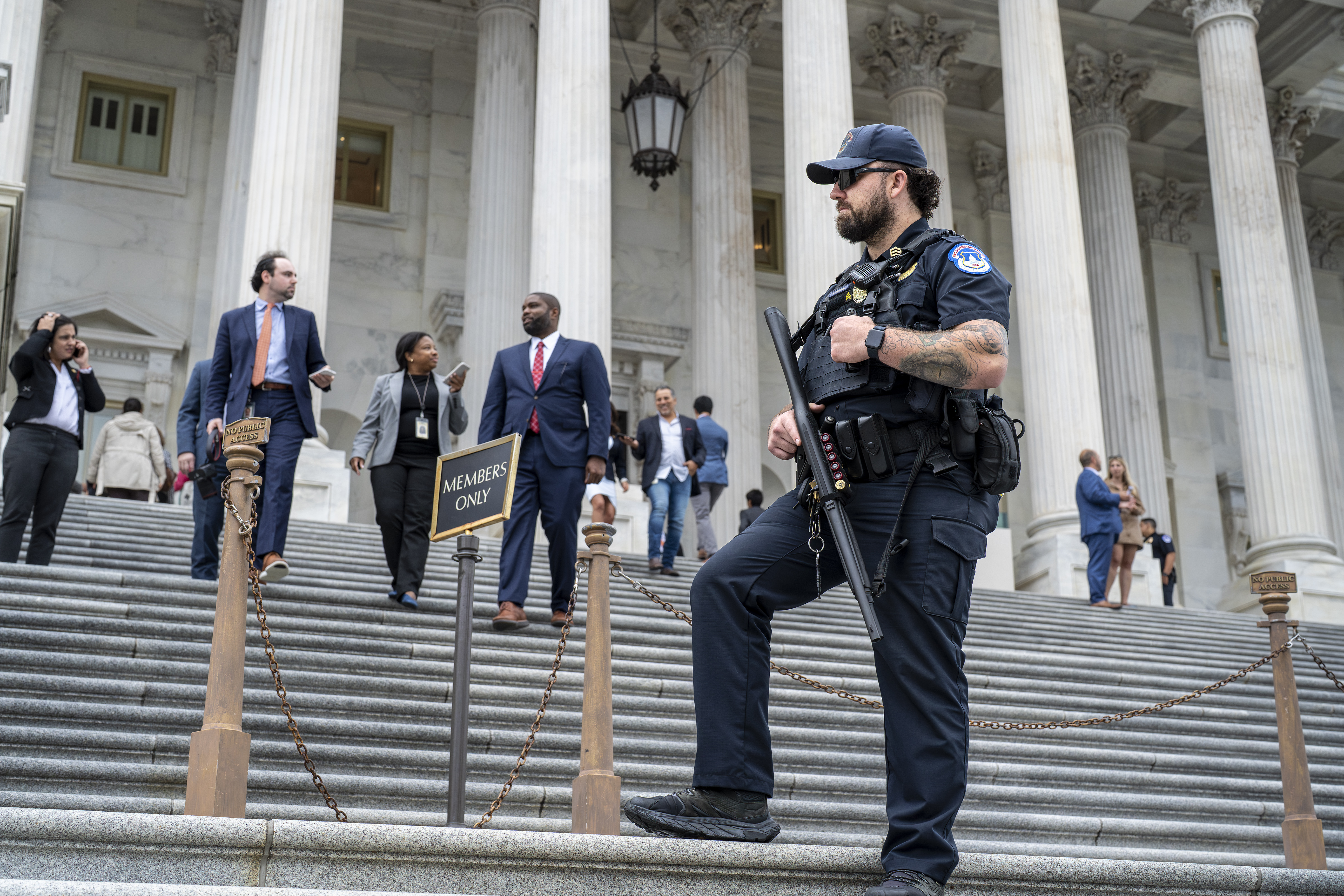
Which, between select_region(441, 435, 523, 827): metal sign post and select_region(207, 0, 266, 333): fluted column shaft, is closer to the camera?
select_region(441, 435, 523, 827): metal sign post

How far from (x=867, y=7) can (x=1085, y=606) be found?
504 inches

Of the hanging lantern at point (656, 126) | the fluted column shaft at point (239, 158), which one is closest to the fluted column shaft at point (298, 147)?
the fluted column shaft at point (239, 158)

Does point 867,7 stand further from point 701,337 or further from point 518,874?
point 518,874

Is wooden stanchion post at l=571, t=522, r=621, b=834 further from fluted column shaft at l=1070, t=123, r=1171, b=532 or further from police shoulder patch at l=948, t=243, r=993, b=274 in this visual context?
fluted column shaft at l=1070, t=123, r=1171, b=532

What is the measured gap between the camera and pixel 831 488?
366cm

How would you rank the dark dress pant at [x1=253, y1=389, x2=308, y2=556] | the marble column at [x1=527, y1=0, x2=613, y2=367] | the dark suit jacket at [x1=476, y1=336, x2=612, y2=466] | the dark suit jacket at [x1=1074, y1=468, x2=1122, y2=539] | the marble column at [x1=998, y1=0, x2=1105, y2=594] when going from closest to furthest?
1. the dark dress pant at [x1=253, y1=389, x2=308, y2=556]
2. the dark suit jacket at [x1=476, y1=336, x2=612, y2=466]
3. the dark suit jacket at [x1=1074, y1=468, x2=1122, y2=539]
4. the marble column at [x1=527, y1=0, x2=613, y2=367]
5. the marble column at [x1=998, y1=0, x2=1105, y2=594]

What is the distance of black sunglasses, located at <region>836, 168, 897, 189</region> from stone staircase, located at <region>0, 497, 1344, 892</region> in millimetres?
1915

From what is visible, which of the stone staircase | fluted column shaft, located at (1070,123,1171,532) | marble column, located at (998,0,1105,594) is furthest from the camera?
fluted column shaft, located at (1070,123,1171,532)

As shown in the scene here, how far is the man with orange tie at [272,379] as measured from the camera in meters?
8.17

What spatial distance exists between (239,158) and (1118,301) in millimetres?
14877

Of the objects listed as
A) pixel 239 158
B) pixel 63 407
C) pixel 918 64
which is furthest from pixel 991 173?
pixel 63 407

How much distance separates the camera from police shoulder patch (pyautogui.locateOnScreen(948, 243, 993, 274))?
367cm

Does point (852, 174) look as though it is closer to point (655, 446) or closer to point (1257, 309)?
point (655, 446)

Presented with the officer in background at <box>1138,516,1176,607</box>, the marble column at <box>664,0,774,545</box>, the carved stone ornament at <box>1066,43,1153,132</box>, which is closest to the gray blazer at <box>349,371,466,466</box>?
the marble column at <box>664,0,774,545</box>
